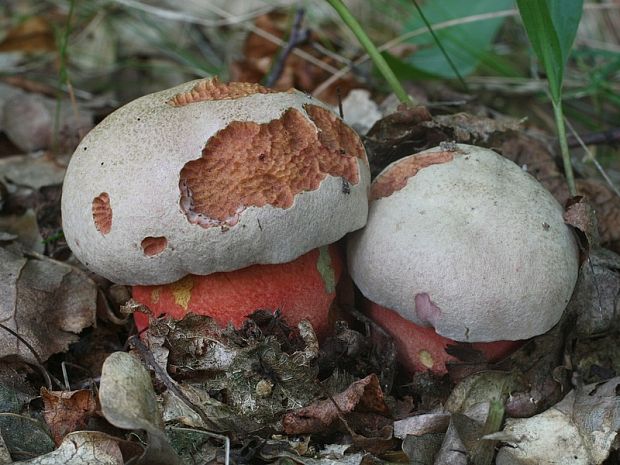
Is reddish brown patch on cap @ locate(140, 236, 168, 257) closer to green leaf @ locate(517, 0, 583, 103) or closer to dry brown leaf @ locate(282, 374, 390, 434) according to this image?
dry brown leaf @ locate(282, 374, 390, 434)

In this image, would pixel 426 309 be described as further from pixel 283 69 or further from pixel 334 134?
pixel 283 69

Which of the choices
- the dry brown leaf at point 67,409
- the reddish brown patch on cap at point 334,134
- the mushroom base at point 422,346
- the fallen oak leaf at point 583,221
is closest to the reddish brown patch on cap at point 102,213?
the dry brown leaf at point 67,409

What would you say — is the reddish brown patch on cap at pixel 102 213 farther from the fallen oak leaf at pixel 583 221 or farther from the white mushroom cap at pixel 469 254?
the fallen oak leaf at pixel 583 221

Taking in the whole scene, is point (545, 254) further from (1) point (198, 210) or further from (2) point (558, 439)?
(1) point (198, 210)

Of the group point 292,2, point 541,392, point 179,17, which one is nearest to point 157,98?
point 541,392

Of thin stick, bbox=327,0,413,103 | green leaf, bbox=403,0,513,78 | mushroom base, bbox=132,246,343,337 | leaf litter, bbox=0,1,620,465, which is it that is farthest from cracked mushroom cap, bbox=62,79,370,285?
green leaf, bbox=403,0,513,78
